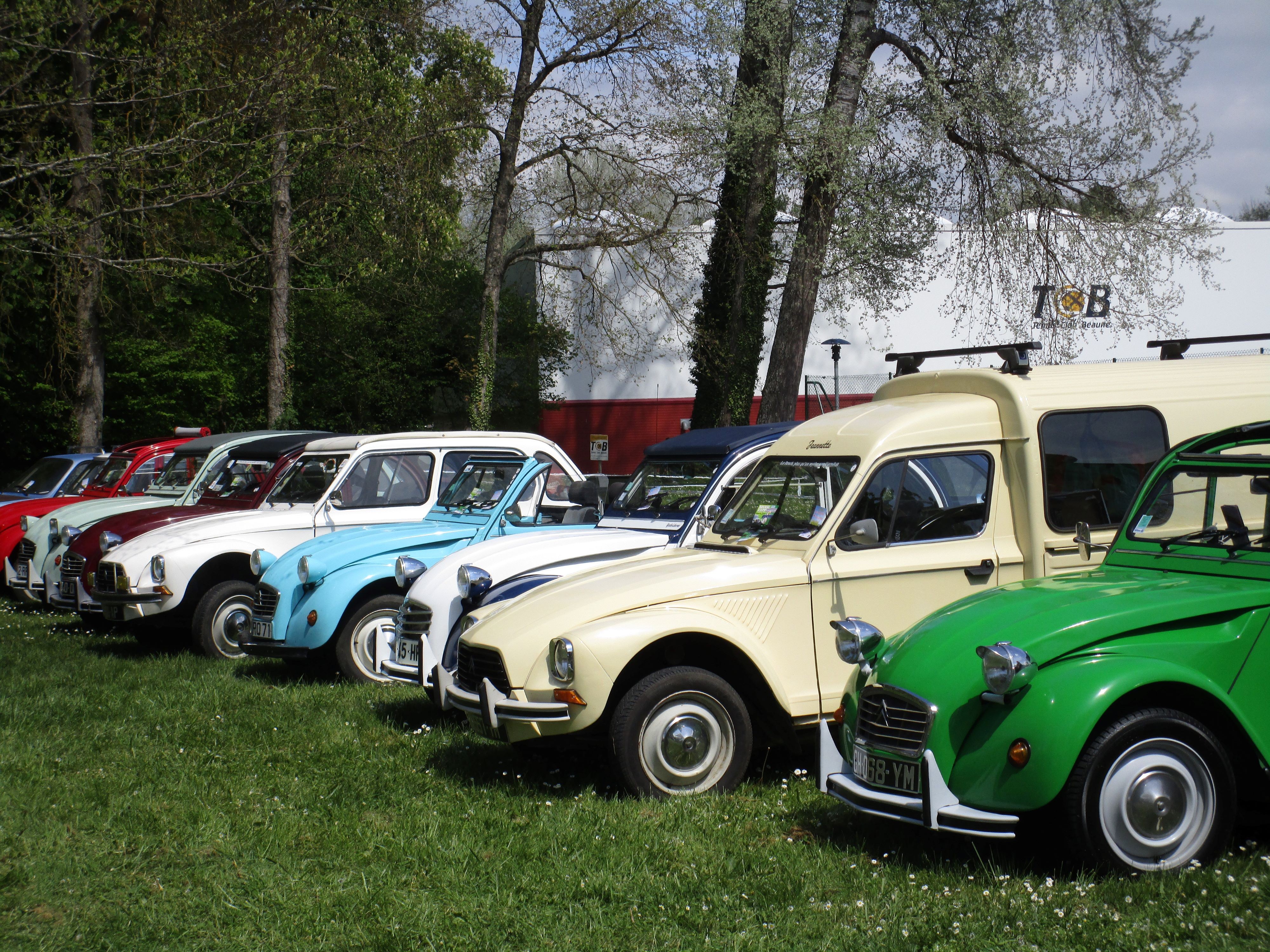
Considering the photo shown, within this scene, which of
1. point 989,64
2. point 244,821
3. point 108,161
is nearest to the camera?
point 244,821

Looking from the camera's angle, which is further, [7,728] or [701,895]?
[7,728]

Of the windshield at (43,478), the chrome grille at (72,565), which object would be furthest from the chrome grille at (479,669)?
the windshield at (43,478)

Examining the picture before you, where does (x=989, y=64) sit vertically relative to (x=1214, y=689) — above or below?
above

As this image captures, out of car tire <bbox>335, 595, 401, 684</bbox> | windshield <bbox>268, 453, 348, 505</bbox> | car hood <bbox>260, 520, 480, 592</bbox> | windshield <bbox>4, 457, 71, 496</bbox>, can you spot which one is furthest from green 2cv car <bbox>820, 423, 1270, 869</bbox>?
windshield <bbox>4, 457, 71, 496</bbox>

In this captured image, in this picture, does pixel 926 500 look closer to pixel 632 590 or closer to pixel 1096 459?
pixel 1096 459

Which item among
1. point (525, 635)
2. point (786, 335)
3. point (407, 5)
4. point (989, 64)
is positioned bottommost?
point (525, 635)

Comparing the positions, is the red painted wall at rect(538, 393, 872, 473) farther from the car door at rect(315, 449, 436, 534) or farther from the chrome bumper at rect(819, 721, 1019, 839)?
the chrome bumper at rect(819, 721, 1019, 839)

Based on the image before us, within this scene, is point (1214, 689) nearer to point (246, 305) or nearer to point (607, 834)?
point (607, 834)

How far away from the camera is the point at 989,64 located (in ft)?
57.6

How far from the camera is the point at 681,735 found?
584 centimetres

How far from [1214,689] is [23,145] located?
14.1m

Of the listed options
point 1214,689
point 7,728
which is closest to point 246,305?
point 7,728

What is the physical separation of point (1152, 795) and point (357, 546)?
21.3 ft

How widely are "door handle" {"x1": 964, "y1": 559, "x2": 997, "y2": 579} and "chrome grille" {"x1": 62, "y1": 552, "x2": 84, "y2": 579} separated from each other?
29.8 ft
